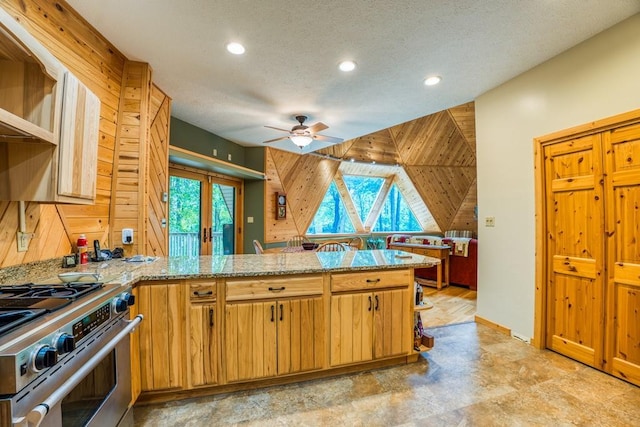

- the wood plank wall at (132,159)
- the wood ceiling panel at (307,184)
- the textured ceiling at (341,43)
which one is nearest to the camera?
the textured ceiling at (341,43)

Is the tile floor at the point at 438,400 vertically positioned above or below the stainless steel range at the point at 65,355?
below

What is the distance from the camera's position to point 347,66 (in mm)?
2721

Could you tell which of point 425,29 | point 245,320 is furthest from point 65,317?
point 425,29

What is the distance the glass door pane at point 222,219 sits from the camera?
530 centimetres

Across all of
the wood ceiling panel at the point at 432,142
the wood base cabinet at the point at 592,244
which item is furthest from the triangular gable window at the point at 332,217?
the wood base cabinet at the point at 592,244

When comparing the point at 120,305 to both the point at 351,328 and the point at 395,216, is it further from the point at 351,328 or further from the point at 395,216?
the point at 395,216

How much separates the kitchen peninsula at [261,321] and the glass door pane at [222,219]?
9.98 ft

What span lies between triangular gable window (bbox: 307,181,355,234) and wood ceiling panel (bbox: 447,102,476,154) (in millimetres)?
3347

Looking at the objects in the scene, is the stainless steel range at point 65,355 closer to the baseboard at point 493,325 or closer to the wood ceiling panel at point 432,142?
the baseboard at point 493,325

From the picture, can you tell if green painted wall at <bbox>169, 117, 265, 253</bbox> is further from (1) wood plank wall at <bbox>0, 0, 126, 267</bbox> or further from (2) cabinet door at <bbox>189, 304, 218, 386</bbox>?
(2) cabinet door at <bbox>189, 304, 218, 386</bbox>

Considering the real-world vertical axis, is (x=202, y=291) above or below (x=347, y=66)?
below

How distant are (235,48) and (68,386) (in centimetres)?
248

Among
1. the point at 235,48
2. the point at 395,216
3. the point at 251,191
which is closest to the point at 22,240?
the point at 235,48

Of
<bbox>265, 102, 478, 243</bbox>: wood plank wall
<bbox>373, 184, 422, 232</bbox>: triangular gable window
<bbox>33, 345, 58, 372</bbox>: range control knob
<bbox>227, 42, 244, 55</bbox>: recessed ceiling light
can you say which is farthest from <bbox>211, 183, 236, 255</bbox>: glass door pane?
<bbox>373, 184, 422, 232</bbox>: triangular gable window
